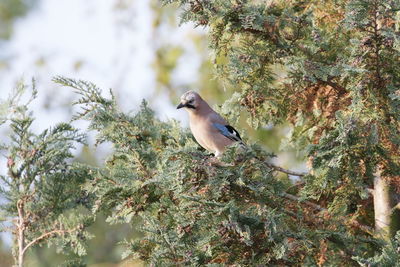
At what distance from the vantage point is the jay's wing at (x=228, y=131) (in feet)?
22.8

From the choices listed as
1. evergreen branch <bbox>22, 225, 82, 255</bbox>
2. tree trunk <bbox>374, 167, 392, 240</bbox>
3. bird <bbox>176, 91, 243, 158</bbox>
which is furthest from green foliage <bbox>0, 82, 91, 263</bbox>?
tree trunk <bbox>374, 167, 392, 240</bbox>

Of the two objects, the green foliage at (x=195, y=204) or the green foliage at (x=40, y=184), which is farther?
the green foliage at (x=40, y=184)

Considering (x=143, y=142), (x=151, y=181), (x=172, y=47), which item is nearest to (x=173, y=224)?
(x=151, y=181)

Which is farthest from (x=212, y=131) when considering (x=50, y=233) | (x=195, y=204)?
(x=50, y=233)

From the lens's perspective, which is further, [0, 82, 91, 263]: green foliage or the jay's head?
the jay's head

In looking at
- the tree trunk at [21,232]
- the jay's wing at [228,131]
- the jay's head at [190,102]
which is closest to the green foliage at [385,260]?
the jay's wing at [228,131]

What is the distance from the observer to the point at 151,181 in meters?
5.83

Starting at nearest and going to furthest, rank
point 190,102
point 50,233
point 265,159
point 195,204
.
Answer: point 195,204
point 50,233
point 265,159
point 190,102

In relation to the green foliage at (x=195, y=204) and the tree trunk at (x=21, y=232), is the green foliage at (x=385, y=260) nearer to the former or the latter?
the green foliage at (x=195, y=204)

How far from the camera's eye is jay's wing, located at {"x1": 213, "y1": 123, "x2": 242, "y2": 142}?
694cm

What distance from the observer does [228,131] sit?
702 centimetres

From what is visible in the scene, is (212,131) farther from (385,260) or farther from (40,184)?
(385,260)

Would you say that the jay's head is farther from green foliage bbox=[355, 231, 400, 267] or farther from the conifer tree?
green foliage bbox=[355, 231, 400, 267]

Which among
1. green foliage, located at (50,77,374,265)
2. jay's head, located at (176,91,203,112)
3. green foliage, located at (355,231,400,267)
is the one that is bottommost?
green foliage, located at (355,231,400,267)
